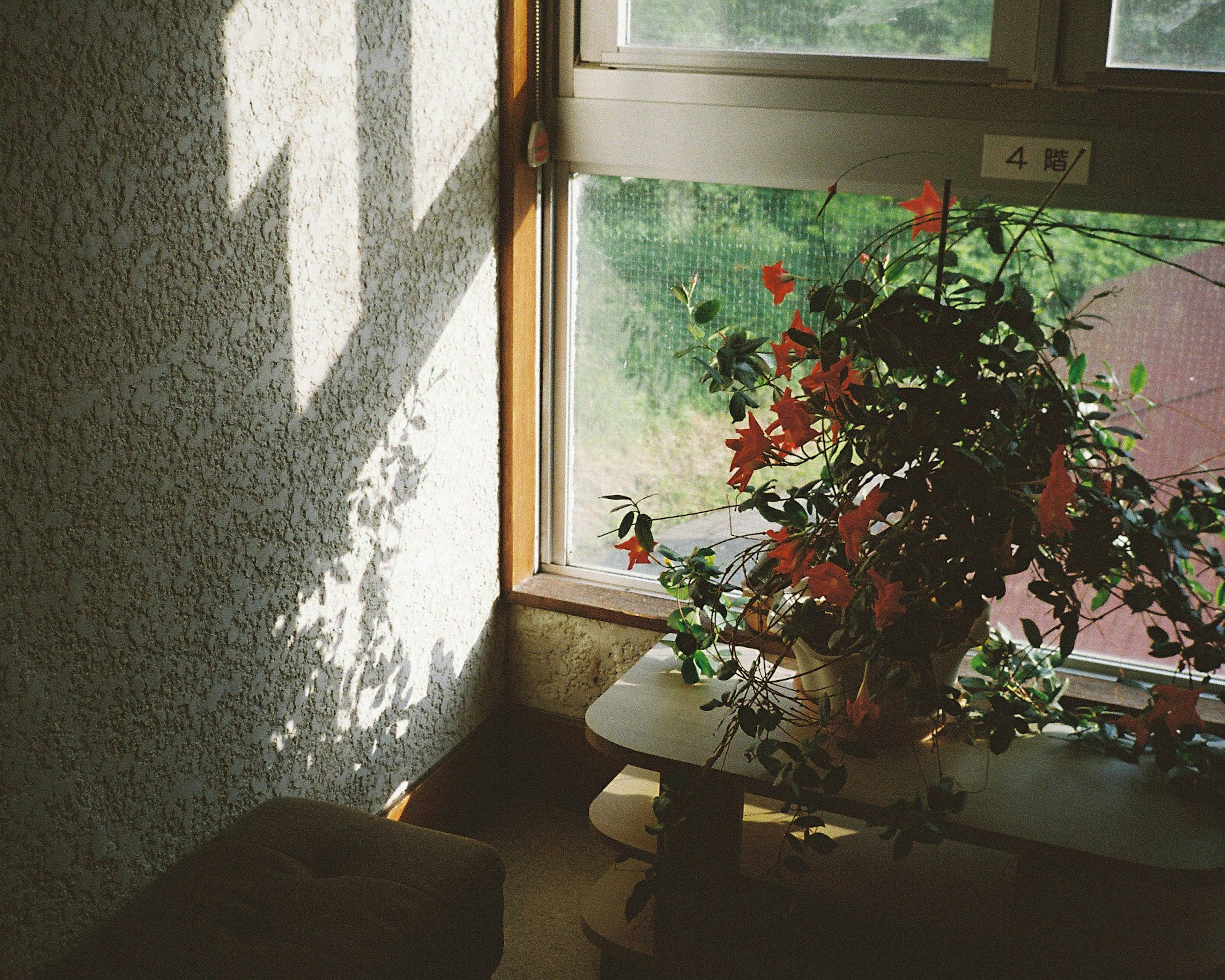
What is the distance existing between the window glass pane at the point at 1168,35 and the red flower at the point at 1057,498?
928 mm

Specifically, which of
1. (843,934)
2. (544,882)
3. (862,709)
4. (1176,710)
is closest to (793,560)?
(862,709)

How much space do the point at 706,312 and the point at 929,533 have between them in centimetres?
50

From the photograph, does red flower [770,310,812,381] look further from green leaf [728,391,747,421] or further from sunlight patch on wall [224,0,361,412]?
sunlight patch on wall [224,0,361,412]

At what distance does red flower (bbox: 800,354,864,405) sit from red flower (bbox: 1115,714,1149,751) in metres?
0.67

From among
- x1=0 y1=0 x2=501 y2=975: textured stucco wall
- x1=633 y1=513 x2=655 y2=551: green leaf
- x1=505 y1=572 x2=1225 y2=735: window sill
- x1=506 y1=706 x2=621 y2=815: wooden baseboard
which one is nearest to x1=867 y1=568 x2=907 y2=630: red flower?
x1=633 y1=513 x2=655 y2=551: green leaf

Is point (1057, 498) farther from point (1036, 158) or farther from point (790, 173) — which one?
point (790, 173)

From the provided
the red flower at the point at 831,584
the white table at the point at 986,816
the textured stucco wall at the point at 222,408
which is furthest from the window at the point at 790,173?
the red flower at the point at 831,584

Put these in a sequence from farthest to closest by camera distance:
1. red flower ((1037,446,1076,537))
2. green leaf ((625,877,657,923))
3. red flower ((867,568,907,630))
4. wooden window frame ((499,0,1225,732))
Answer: wooden window frame ((499,0,1225,732))
green leaf ((625,877,657,923))
red flower ((867,568,907,630))
red flower ((1037,446,1076,537))

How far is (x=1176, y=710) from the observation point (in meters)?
1.61

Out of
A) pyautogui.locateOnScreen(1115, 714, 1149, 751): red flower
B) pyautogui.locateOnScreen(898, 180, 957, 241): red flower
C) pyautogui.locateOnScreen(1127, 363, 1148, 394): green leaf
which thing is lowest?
pyautogui.locateOnScreen(1115, 714, 1149, 751): red flower

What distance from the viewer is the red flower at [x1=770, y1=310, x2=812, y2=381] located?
1568mm

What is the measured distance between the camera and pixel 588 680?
2480 mm

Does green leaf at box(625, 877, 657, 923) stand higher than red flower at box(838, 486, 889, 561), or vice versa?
red flower at box(838, 486, 889, 561)

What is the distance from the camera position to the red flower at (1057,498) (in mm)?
1286
